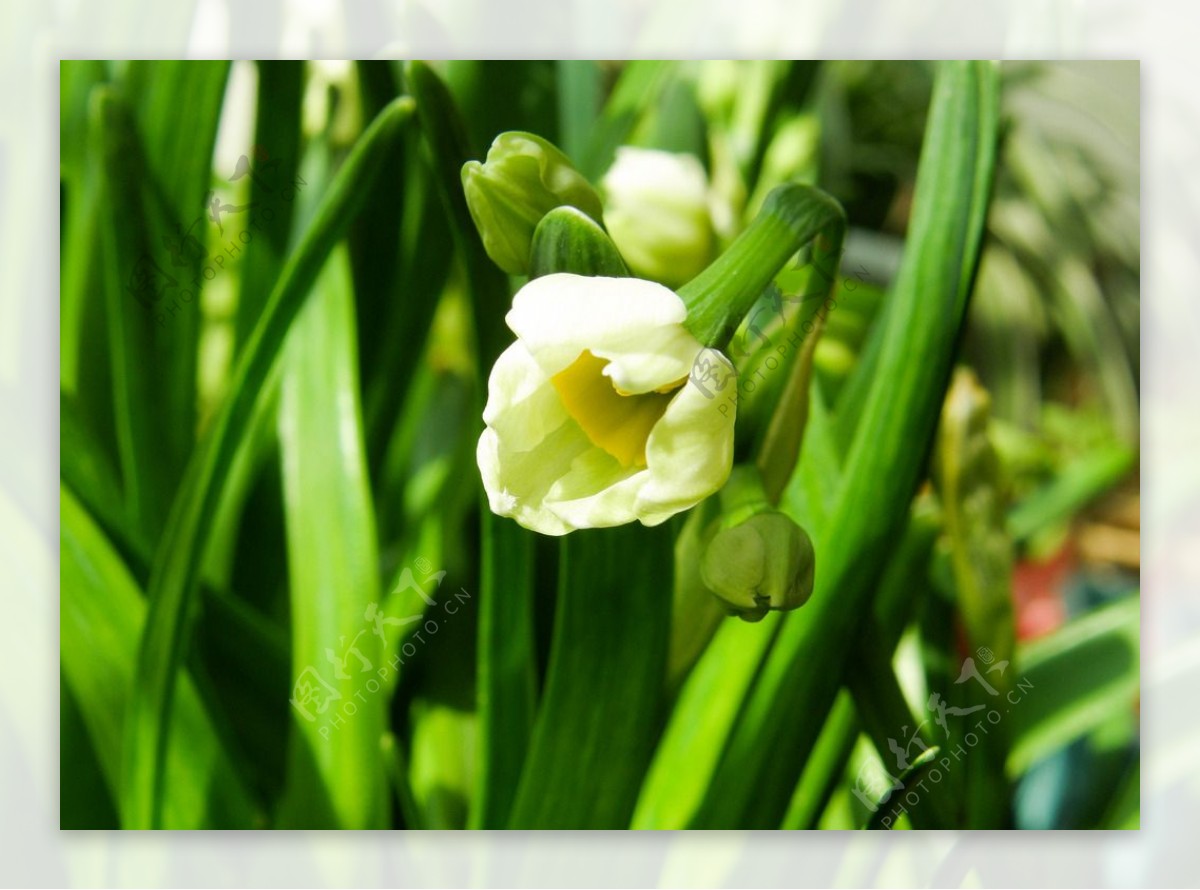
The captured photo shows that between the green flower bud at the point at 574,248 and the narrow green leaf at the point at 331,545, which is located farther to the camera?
the narrow green leaf at the point at 331,545

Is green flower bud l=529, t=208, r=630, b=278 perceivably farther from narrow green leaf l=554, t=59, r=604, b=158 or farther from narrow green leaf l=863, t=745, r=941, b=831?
narrow green leaf l=863, t=745, r=941, b=831

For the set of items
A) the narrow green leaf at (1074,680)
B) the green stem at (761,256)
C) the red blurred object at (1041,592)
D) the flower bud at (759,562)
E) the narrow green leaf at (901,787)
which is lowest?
the narrow green leaf at (901,787)

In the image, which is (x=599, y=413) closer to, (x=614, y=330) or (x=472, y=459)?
(x=614, y=330)

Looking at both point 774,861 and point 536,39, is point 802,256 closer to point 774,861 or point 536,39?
point 536,39

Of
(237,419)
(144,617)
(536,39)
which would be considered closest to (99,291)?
(237,419)

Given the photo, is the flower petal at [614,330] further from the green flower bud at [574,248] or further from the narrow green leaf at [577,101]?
the narrow green leaf at [577,101]

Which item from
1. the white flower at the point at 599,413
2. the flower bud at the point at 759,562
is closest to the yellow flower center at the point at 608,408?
the white flower at the point at 599,413
